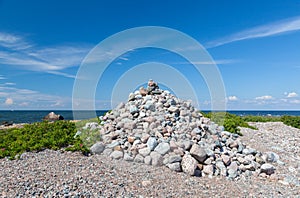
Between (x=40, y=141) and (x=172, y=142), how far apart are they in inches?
155

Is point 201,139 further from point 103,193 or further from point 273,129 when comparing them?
point 273,129

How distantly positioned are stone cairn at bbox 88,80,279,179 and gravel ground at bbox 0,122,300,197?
0.29m

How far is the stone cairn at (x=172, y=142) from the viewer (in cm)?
629

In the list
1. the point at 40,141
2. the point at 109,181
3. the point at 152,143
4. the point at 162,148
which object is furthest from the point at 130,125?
the point at 40,141

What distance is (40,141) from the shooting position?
7.40 m

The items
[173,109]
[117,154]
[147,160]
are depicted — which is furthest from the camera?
[173,109]

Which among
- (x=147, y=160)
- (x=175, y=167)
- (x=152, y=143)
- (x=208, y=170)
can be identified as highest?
(x=152, y=143)

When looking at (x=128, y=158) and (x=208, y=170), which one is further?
(x=128, y=158)

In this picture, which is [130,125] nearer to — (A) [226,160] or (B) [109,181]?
(B) [109,181]

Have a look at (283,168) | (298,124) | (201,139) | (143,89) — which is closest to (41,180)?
(201,139)

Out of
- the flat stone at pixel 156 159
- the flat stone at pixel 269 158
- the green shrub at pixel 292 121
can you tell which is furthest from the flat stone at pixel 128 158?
the green shrub at pixel 292 121

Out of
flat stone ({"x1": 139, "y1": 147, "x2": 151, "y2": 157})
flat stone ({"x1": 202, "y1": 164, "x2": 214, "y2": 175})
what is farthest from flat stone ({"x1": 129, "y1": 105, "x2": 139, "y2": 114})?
flat stone ({"x1": 202, "y1": 164, "x2": 214, "y2": 175})

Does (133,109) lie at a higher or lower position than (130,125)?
higher

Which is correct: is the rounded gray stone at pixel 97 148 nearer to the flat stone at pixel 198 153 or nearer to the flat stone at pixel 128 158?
the flat stone at pixel 128 158
